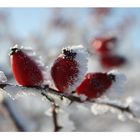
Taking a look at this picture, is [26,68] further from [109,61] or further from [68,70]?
[109,61]

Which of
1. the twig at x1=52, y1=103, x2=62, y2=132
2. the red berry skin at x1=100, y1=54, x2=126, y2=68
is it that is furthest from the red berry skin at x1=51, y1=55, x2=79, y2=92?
the red berry skin at x1=100, y1=54, x2=126, y2=68

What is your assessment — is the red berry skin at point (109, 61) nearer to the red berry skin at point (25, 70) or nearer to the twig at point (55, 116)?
the twig at point (55, 116)

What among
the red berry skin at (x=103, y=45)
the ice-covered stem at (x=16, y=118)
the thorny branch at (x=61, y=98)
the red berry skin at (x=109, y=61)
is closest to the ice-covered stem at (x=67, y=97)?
the thorny branch at (x=61, y=98)

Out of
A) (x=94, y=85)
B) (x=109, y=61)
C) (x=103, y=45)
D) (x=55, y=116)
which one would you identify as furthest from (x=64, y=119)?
(x=109, y=61)

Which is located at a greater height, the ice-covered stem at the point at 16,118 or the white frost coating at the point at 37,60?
the ice-covered stem at the point at 16,118
